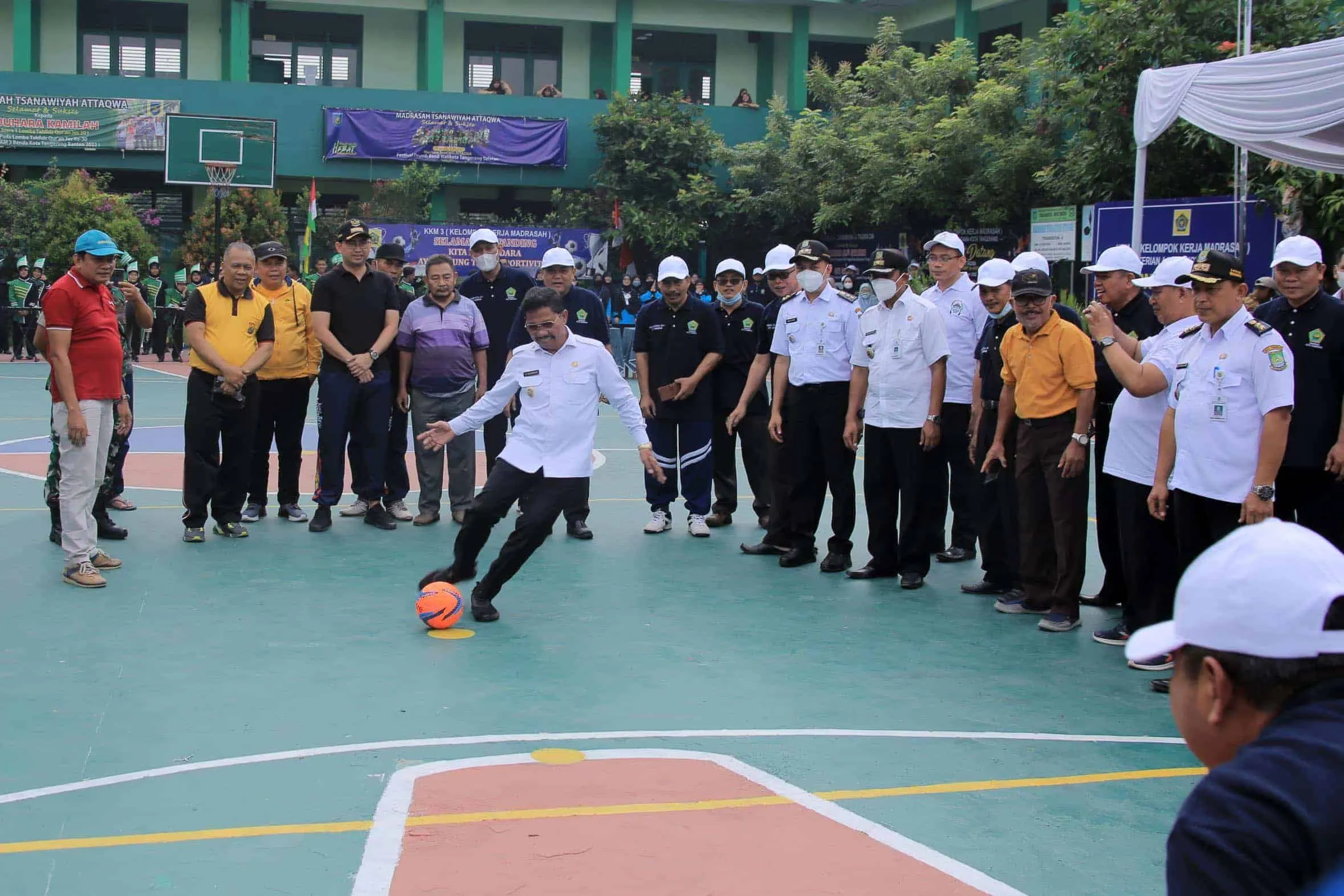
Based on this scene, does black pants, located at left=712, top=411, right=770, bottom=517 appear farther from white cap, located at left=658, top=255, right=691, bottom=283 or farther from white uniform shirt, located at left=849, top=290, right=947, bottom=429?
white uniform shirt, located at left=849, top=290, right=947, bottom=429

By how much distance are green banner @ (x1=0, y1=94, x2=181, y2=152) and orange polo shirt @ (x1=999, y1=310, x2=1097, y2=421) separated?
28233mm

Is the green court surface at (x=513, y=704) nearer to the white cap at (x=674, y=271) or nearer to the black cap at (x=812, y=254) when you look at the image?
the black cap at (x=812, y=254)

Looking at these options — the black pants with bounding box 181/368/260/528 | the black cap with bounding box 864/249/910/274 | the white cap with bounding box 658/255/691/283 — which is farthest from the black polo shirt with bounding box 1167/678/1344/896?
the black pants with bounding box 181/368/260/528

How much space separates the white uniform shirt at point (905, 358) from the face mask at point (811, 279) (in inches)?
25.6

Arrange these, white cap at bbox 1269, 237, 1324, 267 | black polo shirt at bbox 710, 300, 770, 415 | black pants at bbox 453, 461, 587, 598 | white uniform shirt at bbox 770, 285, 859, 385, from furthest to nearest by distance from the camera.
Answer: black polo shirt at bbox 710, 300, 770, 415 → white uniform shirt at bbox 770, 285, 859, 385 → black pants at bbox 453, 461, 587, 598 → white cap at bbox 1269, 237, 1324, 267

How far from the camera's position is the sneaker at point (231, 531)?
33.6ft

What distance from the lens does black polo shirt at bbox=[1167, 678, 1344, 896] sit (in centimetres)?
173

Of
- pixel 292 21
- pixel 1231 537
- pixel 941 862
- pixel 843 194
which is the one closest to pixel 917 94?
pixel 843 194

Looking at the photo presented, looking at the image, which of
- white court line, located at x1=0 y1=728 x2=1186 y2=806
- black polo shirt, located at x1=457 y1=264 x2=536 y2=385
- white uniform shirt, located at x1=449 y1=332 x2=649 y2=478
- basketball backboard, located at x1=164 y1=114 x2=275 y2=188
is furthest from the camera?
basketball backboard, located at x1=164 y1=114 x2=275 y2=188

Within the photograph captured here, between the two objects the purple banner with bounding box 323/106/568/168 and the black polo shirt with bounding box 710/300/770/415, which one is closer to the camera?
the black polo shirt with bounding box 710/300/770/415

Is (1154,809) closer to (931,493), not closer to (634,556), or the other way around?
(931,493)

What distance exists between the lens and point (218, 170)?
1061 inches

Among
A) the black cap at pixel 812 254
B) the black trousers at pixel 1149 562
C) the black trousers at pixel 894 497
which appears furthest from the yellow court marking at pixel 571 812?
the black cap at pixel 812 254

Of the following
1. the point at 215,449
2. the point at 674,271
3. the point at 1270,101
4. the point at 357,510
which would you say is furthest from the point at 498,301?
the point at 1270,101
